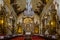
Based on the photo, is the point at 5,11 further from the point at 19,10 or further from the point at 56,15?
the point at 56,15

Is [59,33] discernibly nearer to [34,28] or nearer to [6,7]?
[34,28]

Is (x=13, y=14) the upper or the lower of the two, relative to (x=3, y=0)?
lower

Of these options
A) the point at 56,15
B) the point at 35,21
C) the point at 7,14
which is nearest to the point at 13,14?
the point at 7,14

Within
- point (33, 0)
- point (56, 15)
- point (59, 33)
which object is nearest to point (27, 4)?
point (33, 0)

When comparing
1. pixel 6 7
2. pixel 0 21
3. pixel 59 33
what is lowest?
pixel 59 33

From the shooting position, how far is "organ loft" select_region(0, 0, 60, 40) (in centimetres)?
1265

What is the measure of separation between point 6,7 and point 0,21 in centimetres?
121

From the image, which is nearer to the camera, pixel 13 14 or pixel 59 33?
pixel 59 33

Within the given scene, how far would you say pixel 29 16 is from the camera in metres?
13.3

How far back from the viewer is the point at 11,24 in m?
13.0

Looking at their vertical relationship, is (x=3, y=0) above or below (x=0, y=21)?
above

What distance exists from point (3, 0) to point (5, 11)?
82 cm

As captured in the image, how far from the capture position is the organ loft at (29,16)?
41.5ft

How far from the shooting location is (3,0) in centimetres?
1302
